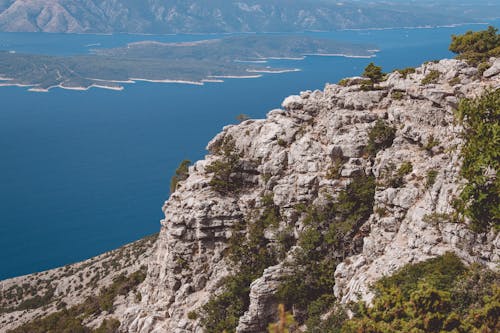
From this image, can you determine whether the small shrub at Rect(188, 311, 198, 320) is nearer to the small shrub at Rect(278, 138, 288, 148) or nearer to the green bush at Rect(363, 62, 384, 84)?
the small shrub at Rect(278, 138, 288, 148)

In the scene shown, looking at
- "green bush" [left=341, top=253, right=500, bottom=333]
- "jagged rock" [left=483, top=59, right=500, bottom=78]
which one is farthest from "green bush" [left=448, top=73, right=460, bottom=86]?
"green bush" [left=341, top=253, right=500, bottom=333]

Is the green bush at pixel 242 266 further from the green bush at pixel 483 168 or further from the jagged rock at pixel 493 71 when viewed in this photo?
the jagged rock at pixel 493 71

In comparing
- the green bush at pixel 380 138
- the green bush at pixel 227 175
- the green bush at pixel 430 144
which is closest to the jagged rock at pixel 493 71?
the green bush at pixel 430 144

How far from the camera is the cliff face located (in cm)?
2153

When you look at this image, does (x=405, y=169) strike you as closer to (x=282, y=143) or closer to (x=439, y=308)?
(x=282, y=143)

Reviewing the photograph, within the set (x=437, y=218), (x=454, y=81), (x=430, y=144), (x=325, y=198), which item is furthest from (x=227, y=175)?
(x=454, y=81)

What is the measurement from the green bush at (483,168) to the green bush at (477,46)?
9893mm

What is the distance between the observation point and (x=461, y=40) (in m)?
33.4

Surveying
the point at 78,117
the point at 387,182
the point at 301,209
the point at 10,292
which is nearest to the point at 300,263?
the point at 301,209

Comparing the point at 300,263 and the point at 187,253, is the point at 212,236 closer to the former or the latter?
the point at 187,253

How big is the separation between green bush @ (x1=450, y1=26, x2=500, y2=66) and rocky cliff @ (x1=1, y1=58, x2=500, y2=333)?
1.14 m

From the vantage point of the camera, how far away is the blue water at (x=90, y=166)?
89500mm

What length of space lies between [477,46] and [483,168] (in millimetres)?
15519

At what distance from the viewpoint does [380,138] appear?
86.3 ft
